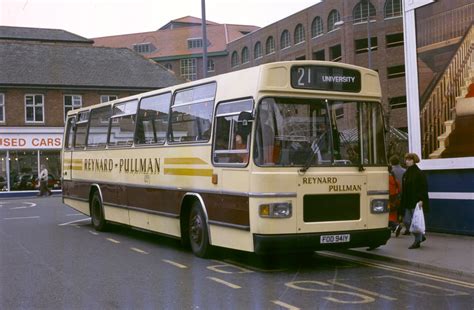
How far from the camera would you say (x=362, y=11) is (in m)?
55.8

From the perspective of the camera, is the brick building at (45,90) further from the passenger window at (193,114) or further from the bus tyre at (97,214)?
the passenger window at (193,114)

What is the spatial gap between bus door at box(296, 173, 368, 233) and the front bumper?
0.30 ft

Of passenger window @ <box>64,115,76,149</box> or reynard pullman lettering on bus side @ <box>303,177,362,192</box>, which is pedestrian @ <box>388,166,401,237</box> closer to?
reynard pullman lettering on bus side @ <box>303,177,362,192</box>

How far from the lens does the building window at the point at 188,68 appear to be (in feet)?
293

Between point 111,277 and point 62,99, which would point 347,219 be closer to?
point 111,277

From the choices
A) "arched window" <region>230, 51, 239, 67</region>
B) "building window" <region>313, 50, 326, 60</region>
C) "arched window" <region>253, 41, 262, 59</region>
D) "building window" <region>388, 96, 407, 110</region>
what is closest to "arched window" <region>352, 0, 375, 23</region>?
"building window" <region>313, 50, 326, 60</region>

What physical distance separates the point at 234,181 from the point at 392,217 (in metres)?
4.47

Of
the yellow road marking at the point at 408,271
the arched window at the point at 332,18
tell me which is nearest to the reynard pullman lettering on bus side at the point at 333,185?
the yellow road marking at the point at 408,271

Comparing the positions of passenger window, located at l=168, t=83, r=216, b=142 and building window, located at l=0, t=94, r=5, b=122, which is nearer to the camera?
passenger window, located at l=168, t=83, r=216, b=142

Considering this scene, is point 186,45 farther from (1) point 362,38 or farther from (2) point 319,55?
(1) point 362,38

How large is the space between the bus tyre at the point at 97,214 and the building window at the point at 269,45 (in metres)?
55.5

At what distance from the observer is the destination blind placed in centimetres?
930

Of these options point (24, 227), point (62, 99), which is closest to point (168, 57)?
point (62, 99)

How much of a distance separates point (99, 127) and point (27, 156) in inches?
1069
